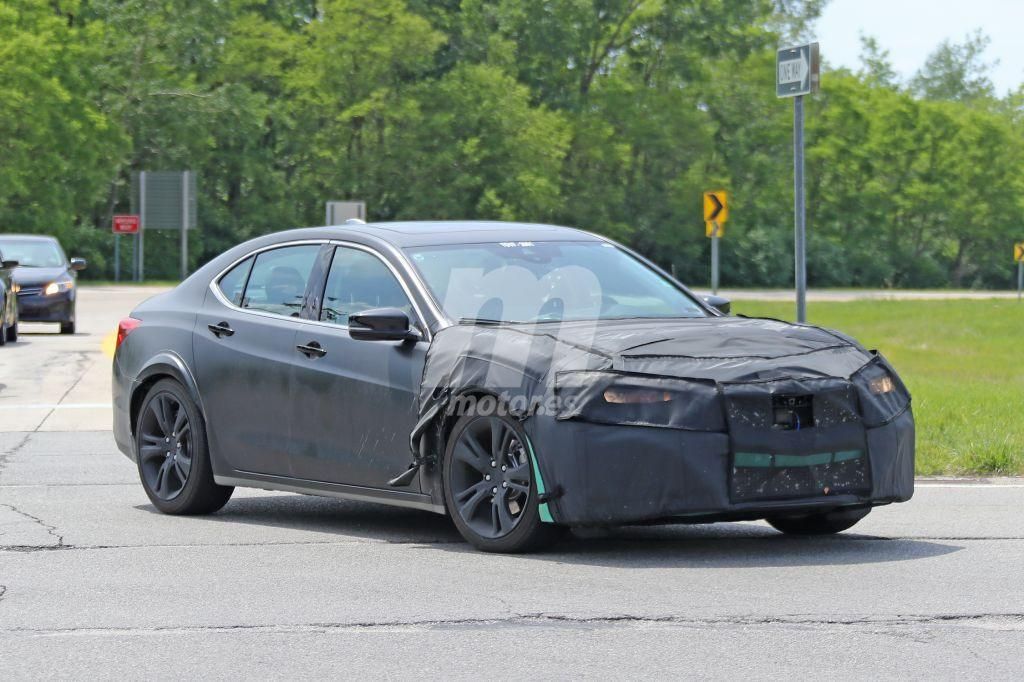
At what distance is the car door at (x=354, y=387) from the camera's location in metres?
8.48

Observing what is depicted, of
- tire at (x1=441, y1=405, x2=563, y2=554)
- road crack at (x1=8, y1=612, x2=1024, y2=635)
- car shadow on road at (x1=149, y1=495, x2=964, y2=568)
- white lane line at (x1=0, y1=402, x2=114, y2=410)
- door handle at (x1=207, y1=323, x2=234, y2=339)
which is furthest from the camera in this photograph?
white lane line at (x1=0, y1=402, x2=114, y2=410)

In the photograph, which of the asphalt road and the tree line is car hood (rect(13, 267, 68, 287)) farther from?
the tree line

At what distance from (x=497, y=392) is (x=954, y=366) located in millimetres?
19449

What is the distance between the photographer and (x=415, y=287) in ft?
28.6

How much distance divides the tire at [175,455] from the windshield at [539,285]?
1.70 metres

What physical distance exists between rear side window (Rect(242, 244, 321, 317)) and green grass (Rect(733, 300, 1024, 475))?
467cm

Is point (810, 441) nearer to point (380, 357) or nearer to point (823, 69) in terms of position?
point (380, 357)

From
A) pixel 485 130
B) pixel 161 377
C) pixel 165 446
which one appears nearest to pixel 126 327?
pixel 161 377

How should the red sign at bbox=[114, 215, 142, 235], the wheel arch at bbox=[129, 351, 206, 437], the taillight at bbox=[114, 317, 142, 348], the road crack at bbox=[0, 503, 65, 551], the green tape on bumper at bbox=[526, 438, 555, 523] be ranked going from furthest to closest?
the red sign at bbox=[114, 215, 142, 235] → the taillight at bbox=[114, 317, 142, 348] → the wheel arch at bbox=[129, 351, 206, 437] → the road crack at bbox=[0, 503, 65, 551] → the green tape on bumper at bbox=[526, 438, 555, 523]

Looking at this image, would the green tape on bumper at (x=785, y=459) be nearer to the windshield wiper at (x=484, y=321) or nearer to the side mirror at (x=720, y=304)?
the windshield wiper at (x=484, y=321)

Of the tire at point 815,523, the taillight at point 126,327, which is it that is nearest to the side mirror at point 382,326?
the tire at point 815,523

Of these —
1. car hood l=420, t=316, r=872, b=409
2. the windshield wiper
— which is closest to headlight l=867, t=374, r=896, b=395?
car hood l=420, t=316, r=872, b=409

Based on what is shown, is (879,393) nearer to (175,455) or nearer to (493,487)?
(493,487)

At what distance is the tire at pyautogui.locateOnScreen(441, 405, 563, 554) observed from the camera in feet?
25.9
